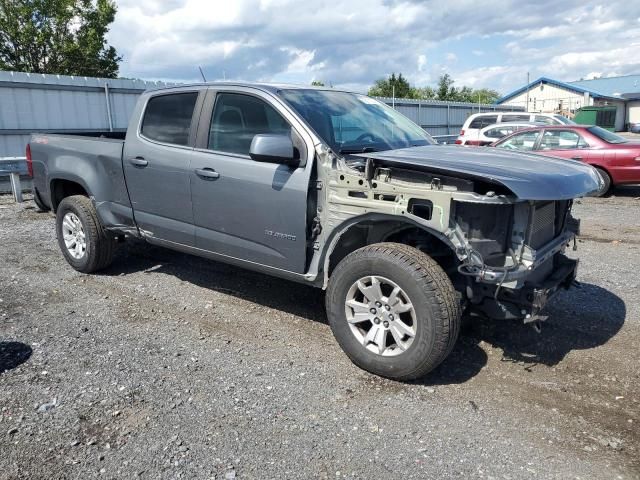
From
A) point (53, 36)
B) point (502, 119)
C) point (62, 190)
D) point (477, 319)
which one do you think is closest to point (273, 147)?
point (477, 319)

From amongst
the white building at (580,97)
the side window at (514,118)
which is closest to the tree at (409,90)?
the white building at (580,97)

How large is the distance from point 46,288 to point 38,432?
2800 mm

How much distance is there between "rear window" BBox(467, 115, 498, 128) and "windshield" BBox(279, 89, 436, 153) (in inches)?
541

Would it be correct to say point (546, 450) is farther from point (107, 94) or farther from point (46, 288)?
point (107, 94)

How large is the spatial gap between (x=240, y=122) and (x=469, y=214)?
2.06 m

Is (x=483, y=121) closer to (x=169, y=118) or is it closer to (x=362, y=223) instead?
(x=169, y=118)

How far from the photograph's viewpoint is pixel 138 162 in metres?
5.09

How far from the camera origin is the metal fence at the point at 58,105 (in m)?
12.7

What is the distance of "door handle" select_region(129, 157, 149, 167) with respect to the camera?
5.04 metres

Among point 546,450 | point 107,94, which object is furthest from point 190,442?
point 107,94

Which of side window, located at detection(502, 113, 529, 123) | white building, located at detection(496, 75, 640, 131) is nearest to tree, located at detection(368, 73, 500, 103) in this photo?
white building, located at detection(496, 75, 640, 131)

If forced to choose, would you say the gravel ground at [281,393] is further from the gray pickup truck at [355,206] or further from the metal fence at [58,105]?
the metal fence at [58,105]

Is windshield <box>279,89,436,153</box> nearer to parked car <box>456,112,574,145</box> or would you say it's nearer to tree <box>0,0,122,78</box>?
parked car <box>456,112,574,145</box>

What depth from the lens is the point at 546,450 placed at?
9.68 feet
